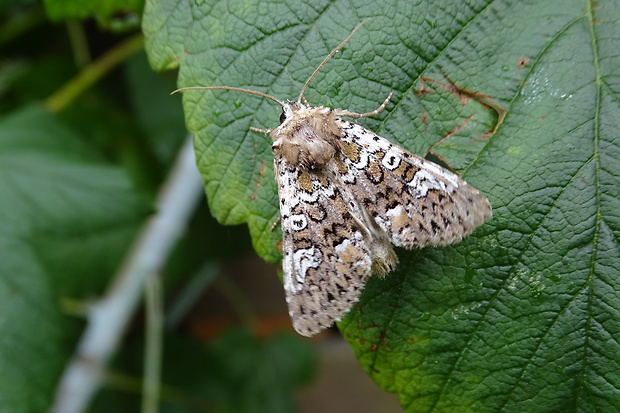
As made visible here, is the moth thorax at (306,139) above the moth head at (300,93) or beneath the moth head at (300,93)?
beneath

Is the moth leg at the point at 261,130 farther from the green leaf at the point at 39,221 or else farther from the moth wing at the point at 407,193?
the green leaf at the point at 39,221

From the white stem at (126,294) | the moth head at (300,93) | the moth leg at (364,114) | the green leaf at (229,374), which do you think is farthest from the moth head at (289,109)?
the green leaf at (229,374)

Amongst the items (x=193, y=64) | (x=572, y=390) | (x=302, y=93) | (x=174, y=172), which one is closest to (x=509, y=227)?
(x=572, y=390)

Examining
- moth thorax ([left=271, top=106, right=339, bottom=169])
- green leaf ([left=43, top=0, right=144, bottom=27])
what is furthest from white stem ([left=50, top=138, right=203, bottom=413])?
moth thorax ([left=271, top=106, right=339, bottom=169])

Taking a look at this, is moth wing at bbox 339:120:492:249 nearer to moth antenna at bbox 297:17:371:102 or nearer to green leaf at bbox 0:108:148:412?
moth antenna at bbox 297:17:371:102

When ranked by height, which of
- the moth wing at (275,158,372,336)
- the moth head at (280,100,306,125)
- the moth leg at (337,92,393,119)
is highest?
the moth head at (280,100,306,125)

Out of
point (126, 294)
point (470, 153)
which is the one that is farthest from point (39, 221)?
point (470, 153)

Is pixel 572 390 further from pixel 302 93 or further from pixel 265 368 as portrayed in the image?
pixel 265 368
